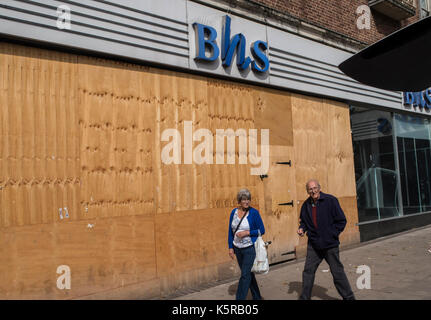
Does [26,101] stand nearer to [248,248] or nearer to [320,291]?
[248,248]

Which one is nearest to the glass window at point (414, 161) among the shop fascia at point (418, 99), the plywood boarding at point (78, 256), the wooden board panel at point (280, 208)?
the shop fascia at point (418, 99)

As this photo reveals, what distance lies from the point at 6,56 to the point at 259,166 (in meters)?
5.16

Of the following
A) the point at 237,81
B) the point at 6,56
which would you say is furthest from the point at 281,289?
the point at 6,56

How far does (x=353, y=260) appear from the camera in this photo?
857cm

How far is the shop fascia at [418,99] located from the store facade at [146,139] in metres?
4.32

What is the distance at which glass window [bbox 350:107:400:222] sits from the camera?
37.2 feet

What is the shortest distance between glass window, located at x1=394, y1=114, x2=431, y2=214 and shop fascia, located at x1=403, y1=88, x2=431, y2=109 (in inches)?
19.4

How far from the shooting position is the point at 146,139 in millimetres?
6738

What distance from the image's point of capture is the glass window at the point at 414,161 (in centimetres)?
1299

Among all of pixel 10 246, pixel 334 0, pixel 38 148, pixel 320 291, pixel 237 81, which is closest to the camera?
pixel 10 246

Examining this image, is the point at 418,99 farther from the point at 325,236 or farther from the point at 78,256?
the point at 78,256

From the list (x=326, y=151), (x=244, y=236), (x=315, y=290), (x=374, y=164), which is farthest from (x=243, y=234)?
(x=374, y=164)

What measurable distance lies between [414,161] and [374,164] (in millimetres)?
2447

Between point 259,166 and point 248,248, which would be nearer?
point 248,248
